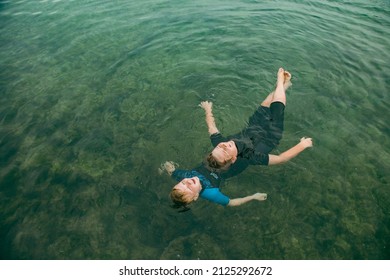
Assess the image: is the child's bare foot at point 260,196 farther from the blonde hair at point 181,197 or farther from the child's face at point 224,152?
the blonde hair at point 181,197

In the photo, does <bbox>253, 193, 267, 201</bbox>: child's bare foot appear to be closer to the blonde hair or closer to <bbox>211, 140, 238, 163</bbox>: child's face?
<bbox>211, 140, 238, 163</bbox>: child's face

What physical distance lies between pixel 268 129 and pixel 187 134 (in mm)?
2452

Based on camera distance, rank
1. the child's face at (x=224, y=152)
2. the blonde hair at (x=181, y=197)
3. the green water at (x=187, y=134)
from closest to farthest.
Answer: the blonde hair at (x=181, y=197) → the child's face at (x=224, y=152) → the green water at (x=187, y=134)

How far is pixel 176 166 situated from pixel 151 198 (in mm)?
1131

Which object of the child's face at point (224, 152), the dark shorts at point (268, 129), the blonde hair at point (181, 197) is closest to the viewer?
the blonde hair at point (181, 197)

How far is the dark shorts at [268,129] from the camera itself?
6998 mm

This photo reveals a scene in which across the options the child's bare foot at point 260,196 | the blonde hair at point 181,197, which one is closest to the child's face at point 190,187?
the blonde hair at point 181,197

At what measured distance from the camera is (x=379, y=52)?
460 inches

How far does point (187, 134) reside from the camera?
8.47 metres

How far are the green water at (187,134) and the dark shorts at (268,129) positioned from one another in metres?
0.83

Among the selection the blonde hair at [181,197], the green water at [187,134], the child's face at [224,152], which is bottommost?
the green water at [187,134]

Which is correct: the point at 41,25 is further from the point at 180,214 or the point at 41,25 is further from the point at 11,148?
the point at 180,214

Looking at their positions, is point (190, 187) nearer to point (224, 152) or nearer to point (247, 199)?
point (224, 152)

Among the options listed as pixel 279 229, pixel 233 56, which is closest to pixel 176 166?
pixel 279 229
